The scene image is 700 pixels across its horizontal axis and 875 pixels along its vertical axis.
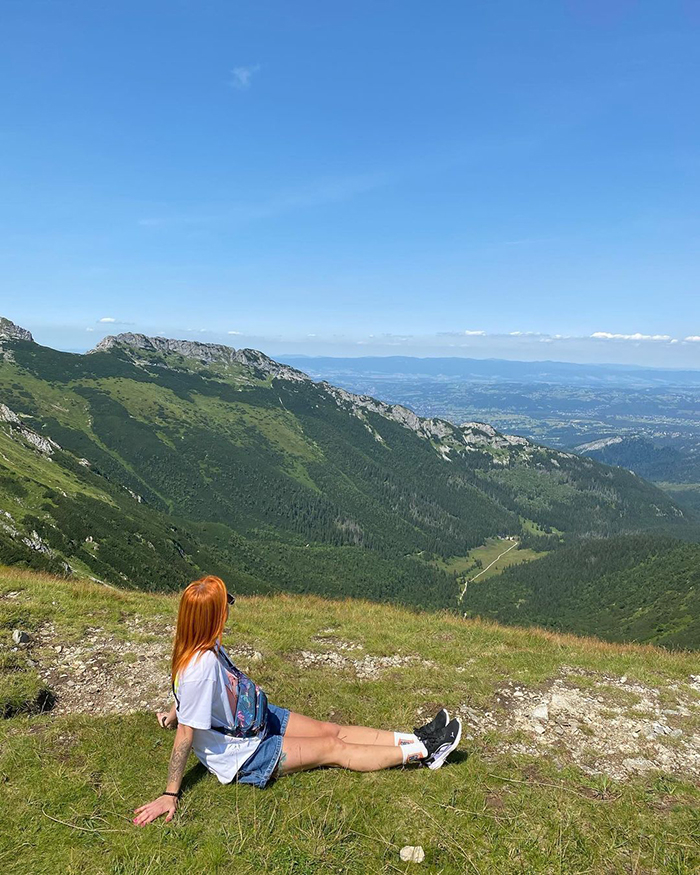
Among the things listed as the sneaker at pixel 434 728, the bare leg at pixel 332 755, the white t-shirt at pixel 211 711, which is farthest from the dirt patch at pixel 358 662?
the white t-shirt at pixel 211 711

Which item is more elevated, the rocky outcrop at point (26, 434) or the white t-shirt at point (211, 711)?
the white t-shirt at point (211, 711)

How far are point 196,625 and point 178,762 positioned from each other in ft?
6.24

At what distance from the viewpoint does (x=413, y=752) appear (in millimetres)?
7574

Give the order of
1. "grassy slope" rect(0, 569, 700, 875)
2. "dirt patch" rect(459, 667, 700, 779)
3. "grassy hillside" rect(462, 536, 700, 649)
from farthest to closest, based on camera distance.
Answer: "grassy hillside" rect(462, 536, 700, 649) < "dirt patch" rect(459, 667, 700, 779) < "grassy slope" rect(0, 569, 700, 875)

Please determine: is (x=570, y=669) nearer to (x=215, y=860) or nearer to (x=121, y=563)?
(x=215, y=860)

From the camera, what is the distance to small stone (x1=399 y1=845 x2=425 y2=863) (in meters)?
5.72

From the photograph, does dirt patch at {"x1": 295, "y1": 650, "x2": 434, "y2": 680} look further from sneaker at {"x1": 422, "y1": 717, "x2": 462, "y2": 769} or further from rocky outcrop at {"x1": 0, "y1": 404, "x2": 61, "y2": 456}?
rocky outcrop at {"x1": 0, "y1": 404, "x2": 61, "y2": 456}

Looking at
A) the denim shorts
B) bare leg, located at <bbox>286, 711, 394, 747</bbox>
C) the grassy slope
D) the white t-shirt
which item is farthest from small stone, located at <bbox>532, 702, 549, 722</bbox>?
the white t-shirt

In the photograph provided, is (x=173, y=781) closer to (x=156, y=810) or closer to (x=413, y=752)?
(x=156, y=810)

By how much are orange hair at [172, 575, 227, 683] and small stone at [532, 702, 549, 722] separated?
301 inches

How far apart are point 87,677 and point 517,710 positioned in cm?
1007

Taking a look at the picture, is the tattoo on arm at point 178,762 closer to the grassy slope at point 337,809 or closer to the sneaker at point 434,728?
the grassy slope at point 337,809

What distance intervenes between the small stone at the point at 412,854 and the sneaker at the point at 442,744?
5.87ft

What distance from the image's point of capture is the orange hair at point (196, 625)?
6.69 metres
